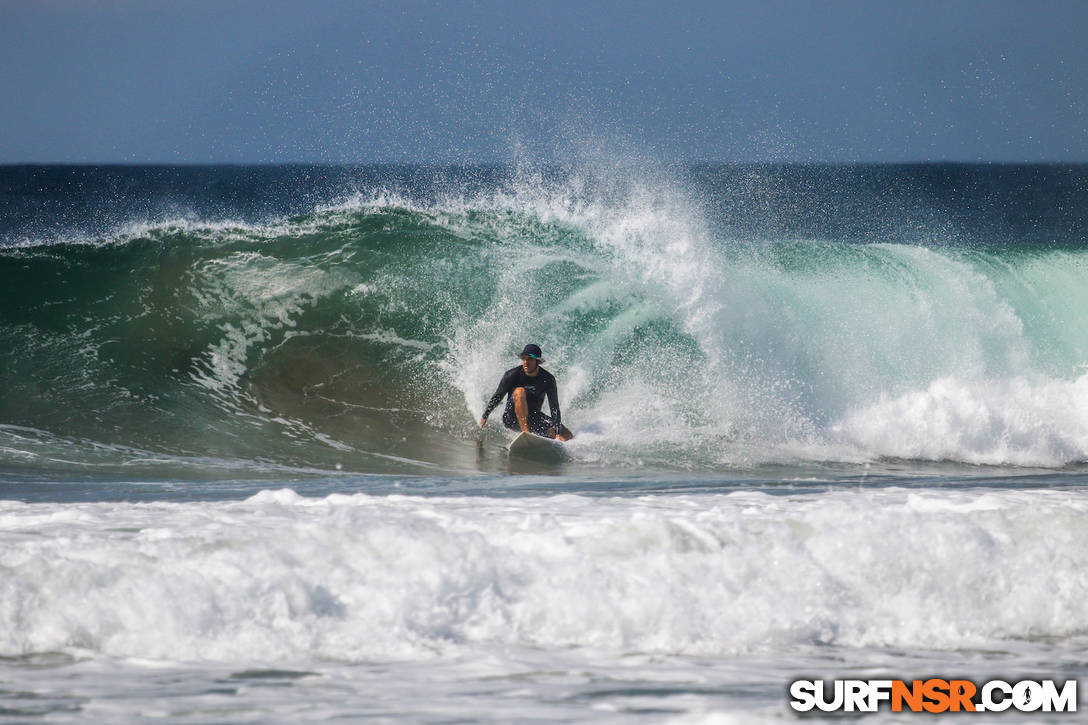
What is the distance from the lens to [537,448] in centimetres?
950

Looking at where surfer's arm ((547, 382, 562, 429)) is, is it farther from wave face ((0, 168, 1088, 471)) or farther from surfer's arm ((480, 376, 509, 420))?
surfer's arm ((480, 376, 509, 420))

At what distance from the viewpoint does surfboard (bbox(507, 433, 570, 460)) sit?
30.9ft

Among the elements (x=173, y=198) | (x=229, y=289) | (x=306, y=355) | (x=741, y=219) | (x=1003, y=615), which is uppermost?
(x=173, y=198)

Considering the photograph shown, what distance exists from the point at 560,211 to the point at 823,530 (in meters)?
9.03

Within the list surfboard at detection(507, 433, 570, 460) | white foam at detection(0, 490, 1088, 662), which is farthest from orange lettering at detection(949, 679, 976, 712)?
surfboard at detection(507, 433, 570, 460)

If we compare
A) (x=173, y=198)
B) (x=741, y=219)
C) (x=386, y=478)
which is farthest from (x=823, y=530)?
(x=173, y=198)

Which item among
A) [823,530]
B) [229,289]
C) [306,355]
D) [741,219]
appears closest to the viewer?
[823,530]

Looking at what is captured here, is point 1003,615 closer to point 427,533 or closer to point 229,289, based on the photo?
point 427,533

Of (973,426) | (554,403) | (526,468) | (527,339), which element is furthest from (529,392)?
(973,426)

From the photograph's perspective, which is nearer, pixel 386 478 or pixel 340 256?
pixel 386 478

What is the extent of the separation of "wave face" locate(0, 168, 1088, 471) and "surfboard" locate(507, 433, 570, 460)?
25cm

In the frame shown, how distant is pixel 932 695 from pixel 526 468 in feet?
17.7

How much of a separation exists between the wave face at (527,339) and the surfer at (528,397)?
401 mm

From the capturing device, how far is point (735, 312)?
12.5 meters
